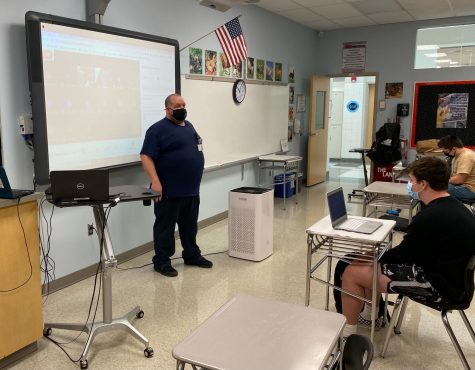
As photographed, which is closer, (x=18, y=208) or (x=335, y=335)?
(x=335, y=335)

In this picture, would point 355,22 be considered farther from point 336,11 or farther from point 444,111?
point 444,111

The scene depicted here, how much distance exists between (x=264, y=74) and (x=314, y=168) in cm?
255

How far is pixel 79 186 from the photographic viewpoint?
2279mm

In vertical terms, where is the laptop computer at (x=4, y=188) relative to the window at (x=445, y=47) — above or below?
below

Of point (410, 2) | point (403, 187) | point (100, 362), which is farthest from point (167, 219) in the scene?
point (410, 2)

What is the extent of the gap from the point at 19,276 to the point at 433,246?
7.37 feet

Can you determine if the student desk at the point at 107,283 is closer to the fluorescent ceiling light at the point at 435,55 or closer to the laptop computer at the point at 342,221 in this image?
the laptop computer at the point at 342,221

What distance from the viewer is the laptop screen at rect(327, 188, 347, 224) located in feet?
8.83

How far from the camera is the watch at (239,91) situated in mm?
5664

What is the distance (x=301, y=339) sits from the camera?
1.41 meters

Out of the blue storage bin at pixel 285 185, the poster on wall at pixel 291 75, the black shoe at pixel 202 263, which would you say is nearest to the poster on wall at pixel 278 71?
the poster on wall at pixel 291 75

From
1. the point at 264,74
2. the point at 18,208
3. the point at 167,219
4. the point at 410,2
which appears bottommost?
the point at 167,219

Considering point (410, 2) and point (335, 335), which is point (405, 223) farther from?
point (410, 2)

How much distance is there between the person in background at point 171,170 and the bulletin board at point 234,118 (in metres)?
1.08
